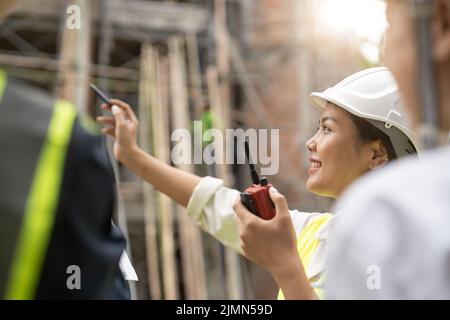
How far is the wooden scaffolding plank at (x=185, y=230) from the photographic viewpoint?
411cm

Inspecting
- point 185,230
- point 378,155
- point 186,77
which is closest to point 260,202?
point 378,155

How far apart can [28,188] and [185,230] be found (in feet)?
12.7

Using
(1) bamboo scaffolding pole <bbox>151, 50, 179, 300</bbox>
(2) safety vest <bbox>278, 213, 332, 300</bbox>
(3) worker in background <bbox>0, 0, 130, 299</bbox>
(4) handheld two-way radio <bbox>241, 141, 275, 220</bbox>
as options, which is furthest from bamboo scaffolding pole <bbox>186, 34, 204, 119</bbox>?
(3) worker in background <bbox>0, 0, 130, 299</bbox>

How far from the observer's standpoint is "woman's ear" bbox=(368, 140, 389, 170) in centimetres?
121

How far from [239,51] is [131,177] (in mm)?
1504

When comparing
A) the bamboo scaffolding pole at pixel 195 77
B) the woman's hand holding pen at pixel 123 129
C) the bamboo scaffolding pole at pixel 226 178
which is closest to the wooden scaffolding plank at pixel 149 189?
the bamboo scaffolding pole at pixel 195 77

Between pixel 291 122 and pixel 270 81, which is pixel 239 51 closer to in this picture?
pixel 270 81

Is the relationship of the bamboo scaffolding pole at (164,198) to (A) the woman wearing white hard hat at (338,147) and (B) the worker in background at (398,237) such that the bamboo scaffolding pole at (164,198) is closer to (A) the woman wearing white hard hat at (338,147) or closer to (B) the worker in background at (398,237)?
(A) the woman wearing white hard hat at (338,147)

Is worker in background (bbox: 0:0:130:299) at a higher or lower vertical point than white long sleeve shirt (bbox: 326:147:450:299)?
higher

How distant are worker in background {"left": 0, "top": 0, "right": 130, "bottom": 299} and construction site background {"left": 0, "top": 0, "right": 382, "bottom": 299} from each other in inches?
121

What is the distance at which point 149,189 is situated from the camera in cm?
468

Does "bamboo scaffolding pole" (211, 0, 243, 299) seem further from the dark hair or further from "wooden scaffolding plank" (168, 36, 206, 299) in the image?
the dark hair

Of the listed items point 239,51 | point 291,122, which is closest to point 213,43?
point 239,51

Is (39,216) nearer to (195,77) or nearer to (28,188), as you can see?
(28,188)
